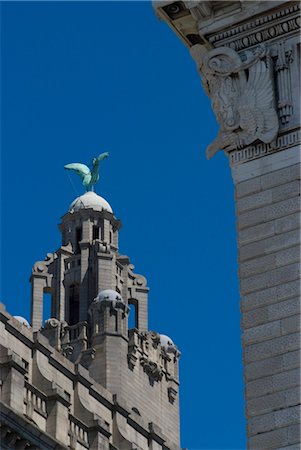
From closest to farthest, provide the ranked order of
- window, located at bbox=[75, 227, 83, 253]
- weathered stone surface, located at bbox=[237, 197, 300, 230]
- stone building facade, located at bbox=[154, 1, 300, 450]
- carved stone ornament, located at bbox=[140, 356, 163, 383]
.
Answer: stone building facade, located at bbox=[154, 1, 300, 450] → weathered stone surface, located at bbox=[237, 197, 300, 230] → carved stone ornament, located at bbox=[140, 356, 163, 383] → window, located at bbox=[75, 227, 83, 253]

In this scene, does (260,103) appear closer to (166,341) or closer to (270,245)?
(270,245)

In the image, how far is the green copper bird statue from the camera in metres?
95.4

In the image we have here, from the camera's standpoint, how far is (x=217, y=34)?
111ft

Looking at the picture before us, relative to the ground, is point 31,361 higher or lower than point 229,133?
higher

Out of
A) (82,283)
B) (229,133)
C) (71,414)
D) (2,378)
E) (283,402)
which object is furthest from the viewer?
(82,283)

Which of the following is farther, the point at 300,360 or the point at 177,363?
the point at 177,363

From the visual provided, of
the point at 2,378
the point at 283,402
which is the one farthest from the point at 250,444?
the point at 2,378

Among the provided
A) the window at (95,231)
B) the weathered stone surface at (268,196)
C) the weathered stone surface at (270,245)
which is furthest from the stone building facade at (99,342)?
the weathered stone surface at (270,245)

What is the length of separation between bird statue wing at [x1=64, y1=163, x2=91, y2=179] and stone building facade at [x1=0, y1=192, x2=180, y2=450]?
424cm

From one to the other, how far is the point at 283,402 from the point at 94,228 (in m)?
60.3

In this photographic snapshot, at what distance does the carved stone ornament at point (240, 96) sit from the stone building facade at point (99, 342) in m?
30.0

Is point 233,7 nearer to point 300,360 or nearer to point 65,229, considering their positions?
point 300,360

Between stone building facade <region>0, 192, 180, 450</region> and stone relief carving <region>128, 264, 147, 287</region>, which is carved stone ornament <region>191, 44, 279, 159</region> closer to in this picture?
stone building facade <region>0, 192, 180, 450</region>

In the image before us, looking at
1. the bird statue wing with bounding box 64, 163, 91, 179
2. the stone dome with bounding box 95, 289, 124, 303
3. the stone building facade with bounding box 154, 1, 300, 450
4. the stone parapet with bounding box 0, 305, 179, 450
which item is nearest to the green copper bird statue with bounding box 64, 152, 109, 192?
the bird statue wing with bounding box 64, 163, 91, 179
